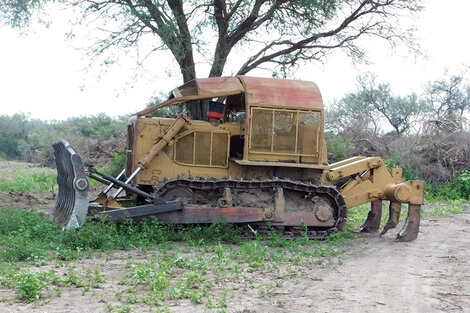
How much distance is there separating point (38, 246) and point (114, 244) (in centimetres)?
110

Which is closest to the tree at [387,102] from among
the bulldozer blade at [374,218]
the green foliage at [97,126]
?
the green foliage at [97,126]

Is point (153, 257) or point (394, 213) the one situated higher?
point (394, 213)

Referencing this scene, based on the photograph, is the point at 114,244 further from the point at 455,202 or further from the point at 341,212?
the point at 455,202

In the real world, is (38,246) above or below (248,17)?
below

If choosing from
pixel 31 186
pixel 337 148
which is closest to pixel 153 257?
pixel 31 186

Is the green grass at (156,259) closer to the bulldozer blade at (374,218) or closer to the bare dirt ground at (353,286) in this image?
the bare dirt ground at (353,286)

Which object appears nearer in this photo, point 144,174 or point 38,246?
point 38,246

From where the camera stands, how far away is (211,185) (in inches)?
398

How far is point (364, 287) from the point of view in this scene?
6.90m

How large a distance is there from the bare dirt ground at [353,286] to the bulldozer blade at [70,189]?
0.98m

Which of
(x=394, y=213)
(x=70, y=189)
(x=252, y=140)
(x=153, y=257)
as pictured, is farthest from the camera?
(x=394, y=213)

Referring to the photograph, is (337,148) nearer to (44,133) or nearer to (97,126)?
(97,126)

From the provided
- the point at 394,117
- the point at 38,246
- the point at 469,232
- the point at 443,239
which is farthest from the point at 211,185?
the point at 394,117

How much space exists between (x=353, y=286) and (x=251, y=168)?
4.08 m
